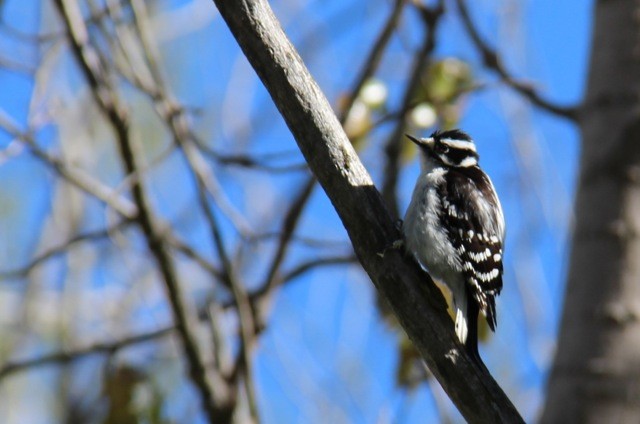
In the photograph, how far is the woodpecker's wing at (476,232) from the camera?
4824mm

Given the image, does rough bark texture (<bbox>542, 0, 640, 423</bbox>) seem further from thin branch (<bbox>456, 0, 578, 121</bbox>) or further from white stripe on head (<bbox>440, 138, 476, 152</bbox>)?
white stripe on head (<bbox>440, 138, 476, 152</bbox>)

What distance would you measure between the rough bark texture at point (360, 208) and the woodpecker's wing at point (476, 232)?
52.7 inches

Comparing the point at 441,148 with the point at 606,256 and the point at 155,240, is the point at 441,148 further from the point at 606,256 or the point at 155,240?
the point at 155,240

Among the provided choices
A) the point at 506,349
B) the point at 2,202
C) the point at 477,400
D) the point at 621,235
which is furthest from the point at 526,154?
the point at 2,202

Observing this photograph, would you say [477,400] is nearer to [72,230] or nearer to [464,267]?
[464,267]

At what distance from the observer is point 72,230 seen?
7566mm

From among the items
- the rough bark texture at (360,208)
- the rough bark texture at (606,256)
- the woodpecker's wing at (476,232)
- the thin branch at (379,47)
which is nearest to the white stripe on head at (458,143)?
the woodpecker's wing at (476,232)

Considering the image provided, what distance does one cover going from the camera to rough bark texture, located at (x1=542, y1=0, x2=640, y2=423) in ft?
13.0

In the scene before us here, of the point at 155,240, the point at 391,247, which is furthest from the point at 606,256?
the point at 155,240

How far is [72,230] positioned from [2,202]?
3010 mm

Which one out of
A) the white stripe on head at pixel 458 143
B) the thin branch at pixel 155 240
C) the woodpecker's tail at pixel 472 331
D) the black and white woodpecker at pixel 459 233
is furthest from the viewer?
the white stripe on head at pixel 458 143

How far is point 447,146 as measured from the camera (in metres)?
5.67

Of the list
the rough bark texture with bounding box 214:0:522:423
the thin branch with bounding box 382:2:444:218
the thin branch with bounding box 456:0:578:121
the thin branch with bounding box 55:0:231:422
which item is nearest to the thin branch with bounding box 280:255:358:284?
the thin branch with bounding box 382:2:444:218

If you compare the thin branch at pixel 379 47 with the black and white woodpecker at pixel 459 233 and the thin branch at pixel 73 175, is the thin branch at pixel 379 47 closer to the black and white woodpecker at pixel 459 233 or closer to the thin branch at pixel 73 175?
the black and white woodpecker at pixel 459 233
